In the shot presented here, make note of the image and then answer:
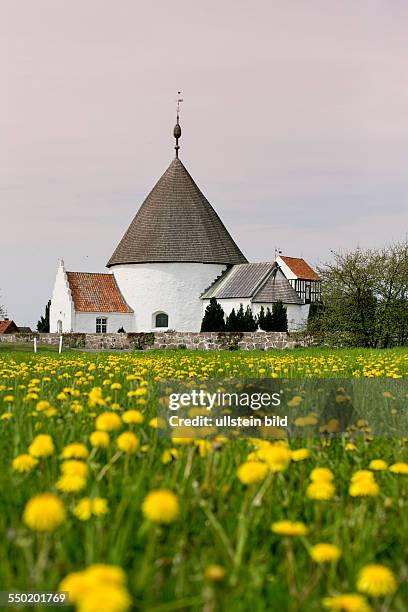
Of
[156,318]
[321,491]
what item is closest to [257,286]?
[156,318]

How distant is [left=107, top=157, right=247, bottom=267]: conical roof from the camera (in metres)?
53.5

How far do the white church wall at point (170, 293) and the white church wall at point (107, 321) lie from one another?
0.66 metres

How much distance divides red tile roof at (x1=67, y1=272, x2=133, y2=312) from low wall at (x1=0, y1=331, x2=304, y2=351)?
11662 millimetres

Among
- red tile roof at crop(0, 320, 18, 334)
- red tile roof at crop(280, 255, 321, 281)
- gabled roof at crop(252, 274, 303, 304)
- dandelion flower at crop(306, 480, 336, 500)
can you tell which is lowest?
dandelion flower at crop(306, 480, 336, 500)

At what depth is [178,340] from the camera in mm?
36531

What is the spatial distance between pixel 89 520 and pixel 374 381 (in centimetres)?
605

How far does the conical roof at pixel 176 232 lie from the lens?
53.5 metres

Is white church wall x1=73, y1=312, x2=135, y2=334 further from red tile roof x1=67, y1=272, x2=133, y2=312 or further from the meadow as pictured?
the meadow

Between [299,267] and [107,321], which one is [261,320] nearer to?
[107,321]

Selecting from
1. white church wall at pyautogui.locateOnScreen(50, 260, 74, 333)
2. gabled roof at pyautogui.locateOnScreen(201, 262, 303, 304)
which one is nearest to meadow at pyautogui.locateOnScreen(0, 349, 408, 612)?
gabled roof at pyautogui.locateOnScreen(201, 262, 303, 304)

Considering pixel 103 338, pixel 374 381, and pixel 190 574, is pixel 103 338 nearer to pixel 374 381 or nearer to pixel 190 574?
pixel 374 381

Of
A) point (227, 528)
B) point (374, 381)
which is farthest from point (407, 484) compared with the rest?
point (374, 381)

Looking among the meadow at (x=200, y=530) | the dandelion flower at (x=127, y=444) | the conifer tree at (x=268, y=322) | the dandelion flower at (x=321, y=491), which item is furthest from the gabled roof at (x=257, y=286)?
the dandelion flower at (x=321, y=491)

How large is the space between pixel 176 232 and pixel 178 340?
19.2 metres
